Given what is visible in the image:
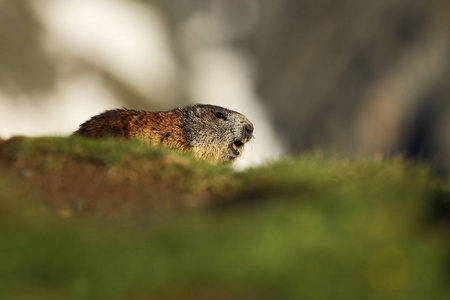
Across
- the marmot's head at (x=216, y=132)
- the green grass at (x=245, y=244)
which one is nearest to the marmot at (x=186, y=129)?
the marmot's head at (x=216, y=132)

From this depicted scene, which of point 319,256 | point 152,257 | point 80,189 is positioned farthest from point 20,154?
point 319,256

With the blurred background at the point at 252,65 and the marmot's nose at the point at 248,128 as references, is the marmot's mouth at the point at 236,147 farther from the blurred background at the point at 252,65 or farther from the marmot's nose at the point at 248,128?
the blurred background at the point at 252,65

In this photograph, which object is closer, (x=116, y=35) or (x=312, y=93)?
(x=312, y=93)

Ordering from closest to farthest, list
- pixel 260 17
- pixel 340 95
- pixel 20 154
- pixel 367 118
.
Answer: pixel 20 154 → pixel 367 118 → pixel 340 95 → pixel 260 17

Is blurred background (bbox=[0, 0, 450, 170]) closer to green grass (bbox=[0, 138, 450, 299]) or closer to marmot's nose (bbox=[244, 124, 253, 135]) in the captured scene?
marmot's nose (bbox=[244, 124, 253, 135])

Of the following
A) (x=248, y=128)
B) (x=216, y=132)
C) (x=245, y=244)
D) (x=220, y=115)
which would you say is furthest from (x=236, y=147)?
(x=245, y=244)

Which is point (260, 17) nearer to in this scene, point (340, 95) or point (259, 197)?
point (340, 95)

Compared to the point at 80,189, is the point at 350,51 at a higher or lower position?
higher

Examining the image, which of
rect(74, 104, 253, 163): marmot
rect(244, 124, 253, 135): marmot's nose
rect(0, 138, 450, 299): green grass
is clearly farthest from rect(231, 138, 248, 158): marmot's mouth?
rect(0, 138, 450, 299): green grass
